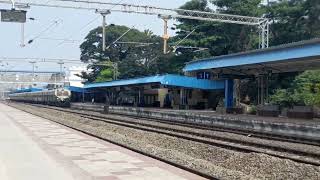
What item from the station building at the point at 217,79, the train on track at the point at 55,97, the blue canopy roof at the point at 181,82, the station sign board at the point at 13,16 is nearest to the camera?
the station sign board at the point at 13,16

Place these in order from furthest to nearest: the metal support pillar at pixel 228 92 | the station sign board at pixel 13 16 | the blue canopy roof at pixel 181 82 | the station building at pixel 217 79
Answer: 1. the blue canopy roof at pixel 181 82
2. the metal support pillar at pixel 228 92
3. the station building at pixel 217 79
4. the station sign board at pixel 13 16

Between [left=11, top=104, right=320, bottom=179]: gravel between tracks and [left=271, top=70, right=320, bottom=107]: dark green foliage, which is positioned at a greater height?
[left=271, top=70, right=320, bottom=107]: dark green foliage

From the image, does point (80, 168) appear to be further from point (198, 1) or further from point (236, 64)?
point (198, 1)

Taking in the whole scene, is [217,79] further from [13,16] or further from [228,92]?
[13,16]

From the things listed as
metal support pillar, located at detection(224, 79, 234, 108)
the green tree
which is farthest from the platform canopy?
the green tree

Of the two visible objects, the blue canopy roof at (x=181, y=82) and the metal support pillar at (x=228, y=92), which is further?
the blue canopy roof at (x=181, y=82)

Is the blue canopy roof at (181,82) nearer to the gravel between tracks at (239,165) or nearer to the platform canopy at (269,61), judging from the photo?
the platform canopy at (269,61)

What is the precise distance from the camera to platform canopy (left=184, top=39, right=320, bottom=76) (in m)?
33.7

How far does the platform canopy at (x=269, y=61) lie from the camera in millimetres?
33688

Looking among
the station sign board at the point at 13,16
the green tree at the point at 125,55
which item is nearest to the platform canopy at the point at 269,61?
the station sign board at the point at 13,16

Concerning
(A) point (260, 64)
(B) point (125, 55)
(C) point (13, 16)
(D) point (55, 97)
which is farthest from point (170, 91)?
(B) point (125, 55)

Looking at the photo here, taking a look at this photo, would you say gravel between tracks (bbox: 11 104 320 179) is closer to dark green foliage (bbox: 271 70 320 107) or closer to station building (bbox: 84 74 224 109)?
dark green foliage (bbox: 271 70 320 107)

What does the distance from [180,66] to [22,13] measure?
47.3 m

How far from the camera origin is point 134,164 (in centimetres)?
1394
